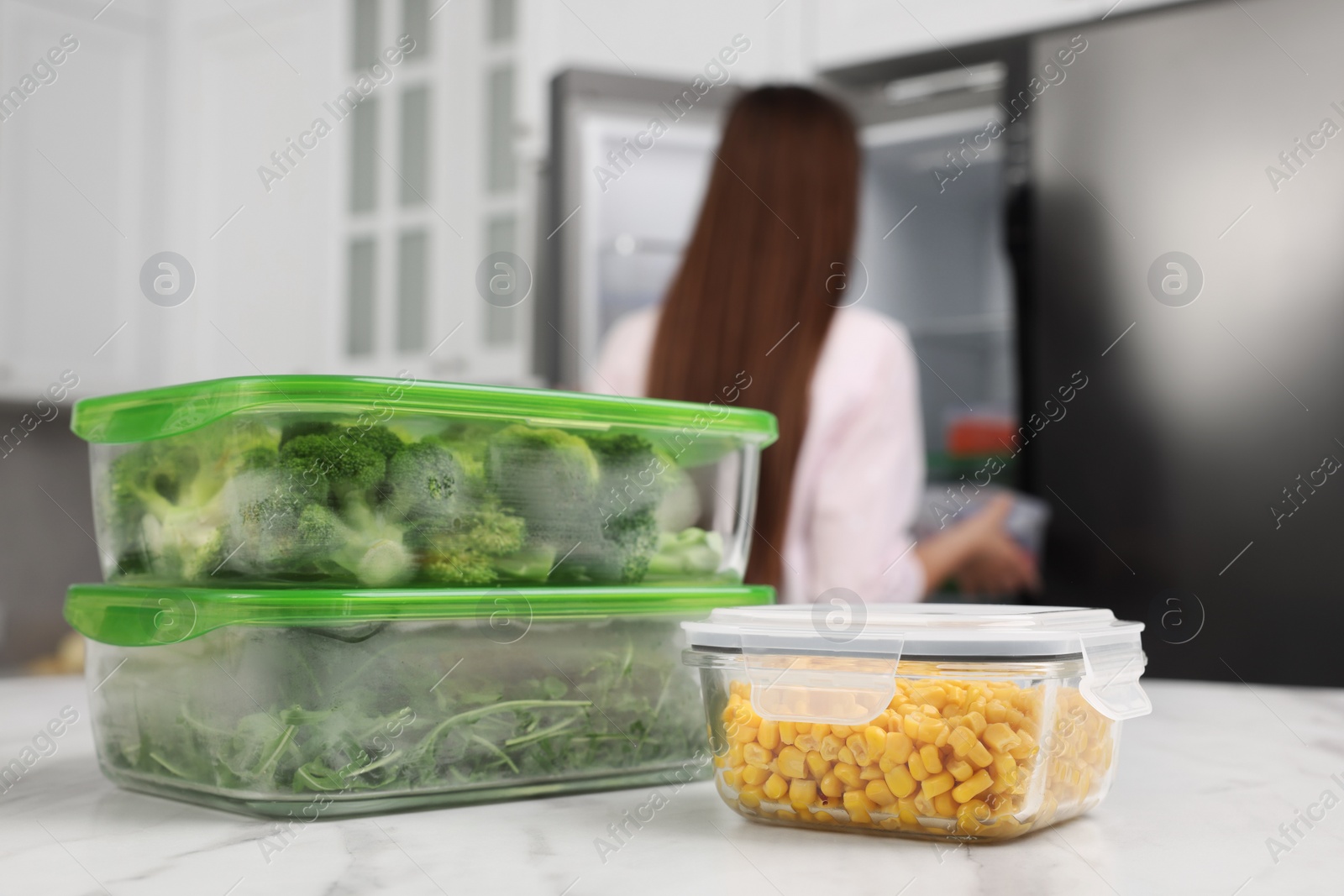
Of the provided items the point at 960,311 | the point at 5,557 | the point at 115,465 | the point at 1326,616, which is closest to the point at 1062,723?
the point at 115,465

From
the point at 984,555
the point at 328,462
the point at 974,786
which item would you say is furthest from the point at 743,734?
the point at 984,555

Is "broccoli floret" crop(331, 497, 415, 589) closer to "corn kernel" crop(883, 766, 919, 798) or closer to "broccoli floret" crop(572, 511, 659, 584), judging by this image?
"broccoli floret" crop(572, 511, 659, 584)

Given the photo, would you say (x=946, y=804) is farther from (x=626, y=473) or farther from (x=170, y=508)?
(x=170, y=508)

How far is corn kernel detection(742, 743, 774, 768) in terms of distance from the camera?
23.8 inches

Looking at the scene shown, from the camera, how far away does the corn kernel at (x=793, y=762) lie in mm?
594

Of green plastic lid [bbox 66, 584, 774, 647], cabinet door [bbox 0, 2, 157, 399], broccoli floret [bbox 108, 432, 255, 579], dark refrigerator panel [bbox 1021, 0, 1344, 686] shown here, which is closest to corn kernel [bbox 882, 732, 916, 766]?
green plastic lid [bbox 66, 584, 774, 647]

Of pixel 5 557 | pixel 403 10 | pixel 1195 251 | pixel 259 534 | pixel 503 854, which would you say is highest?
pixel 403 10

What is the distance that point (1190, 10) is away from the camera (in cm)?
178

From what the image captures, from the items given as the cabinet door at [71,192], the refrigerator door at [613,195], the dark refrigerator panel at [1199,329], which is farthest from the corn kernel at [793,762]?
the cabinet door at [71,192]

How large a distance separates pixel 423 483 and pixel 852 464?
853mm

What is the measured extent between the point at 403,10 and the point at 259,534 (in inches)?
83.1

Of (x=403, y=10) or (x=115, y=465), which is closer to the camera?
(x=115, y=465)

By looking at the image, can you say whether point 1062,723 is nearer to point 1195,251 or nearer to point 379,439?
point 379,439

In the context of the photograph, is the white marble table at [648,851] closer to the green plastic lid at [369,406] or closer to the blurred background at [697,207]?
the green plastic lid at [369,406]
